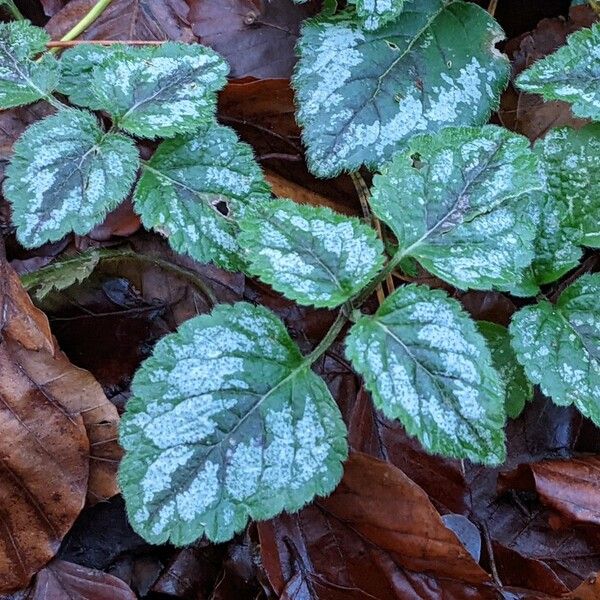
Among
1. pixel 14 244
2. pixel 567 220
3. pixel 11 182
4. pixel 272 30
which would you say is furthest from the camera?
pixel 272 30

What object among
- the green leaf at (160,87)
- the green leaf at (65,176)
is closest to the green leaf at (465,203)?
the green leaf at (160,87)

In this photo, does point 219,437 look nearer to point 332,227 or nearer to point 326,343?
point 326,343

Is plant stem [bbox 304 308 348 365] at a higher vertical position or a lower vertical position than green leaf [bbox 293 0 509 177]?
lower

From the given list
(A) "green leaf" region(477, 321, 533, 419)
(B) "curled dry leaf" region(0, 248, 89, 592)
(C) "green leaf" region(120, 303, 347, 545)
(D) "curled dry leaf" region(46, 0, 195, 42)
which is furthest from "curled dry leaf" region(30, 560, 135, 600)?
(D) "curled dry leaf" region(46, 0, 195, 42)

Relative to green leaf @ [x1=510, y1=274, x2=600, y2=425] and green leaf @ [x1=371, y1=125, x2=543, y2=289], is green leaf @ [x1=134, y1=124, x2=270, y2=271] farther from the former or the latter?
green leaf @ [x1=510, y1=274, x2=600, y2=425]

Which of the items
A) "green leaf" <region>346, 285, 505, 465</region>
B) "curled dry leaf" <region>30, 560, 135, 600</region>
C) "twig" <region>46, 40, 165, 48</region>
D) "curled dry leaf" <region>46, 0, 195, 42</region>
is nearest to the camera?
"green leaf" <region>346, 285, 505, 465</region>

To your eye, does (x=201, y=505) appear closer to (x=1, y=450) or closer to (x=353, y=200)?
(x=1, y=450)

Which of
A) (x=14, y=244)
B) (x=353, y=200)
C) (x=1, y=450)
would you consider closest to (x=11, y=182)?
(x=14, y=244)
